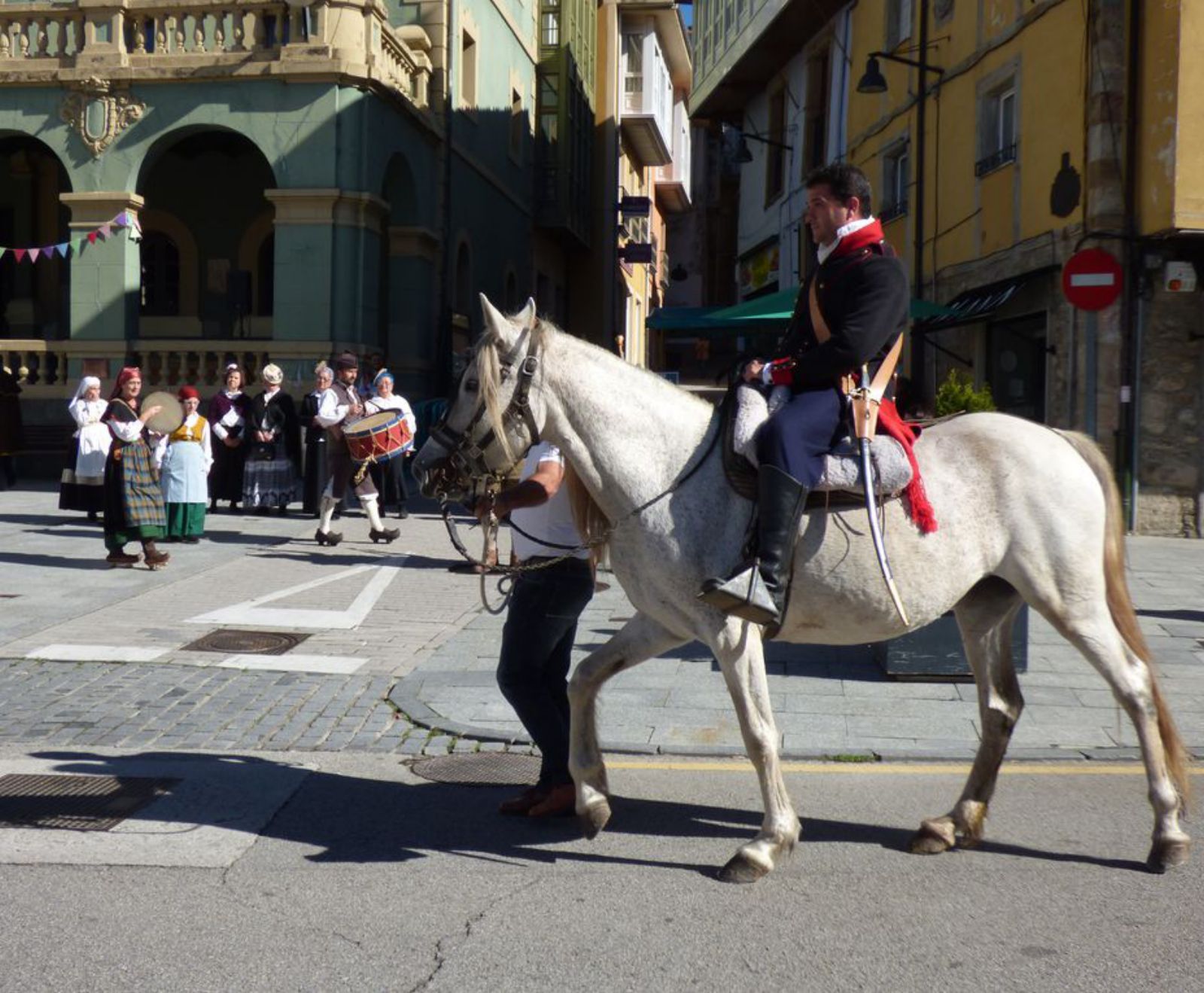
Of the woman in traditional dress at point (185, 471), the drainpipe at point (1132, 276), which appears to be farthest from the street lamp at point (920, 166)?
the woman in traditional dress at point (185, 471)

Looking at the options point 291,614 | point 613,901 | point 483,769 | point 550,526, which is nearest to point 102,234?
point 291,614

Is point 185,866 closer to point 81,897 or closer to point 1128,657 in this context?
point 81,897

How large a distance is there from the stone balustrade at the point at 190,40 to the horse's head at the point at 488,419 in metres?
17.4

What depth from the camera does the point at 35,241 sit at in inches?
1067

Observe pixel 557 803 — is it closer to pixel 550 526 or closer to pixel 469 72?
pixel 550 526

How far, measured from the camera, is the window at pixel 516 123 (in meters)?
32.0

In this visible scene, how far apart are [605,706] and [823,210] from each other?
3.29 m

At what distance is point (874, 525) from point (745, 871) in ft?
4.14

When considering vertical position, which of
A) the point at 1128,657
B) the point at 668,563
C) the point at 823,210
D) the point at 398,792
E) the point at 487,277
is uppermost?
the point at 487,277

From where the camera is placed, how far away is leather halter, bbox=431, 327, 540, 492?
4.80 meters

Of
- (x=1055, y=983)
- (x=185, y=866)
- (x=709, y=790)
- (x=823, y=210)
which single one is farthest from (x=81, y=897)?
(x=823, y=210)

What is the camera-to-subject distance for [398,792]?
573 centimetres

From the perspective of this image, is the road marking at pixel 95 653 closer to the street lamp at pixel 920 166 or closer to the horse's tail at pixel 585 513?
the horse's tail at pixel 585 513

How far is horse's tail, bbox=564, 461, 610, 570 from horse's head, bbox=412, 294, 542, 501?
0.28 metres
